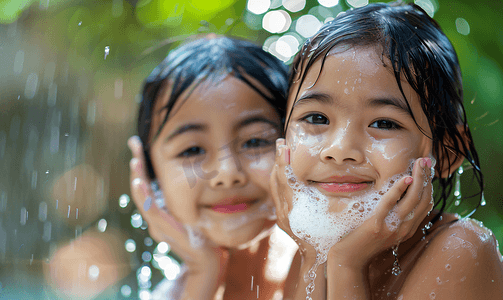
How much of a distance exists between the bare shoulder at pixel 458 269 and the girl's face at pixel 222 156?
837mm

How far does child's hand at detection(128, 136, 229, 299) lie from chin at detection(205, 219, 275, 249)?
0.26ft

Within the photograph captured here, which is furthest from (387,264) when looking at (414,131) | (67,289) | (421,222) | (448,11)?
(67,289)

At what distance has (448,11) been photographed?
7.11ft

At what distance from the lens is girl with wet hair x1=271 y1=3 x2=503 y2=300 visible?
1.43 m

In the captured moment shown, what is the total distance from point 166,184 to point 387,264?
46.4 inches

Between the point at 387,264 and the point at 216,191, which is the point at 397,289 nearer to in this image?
the point at 387,264

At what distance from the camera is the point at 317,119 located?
5.17 ft

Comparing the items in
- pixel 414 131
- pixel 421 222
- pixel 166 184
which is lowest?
pixel 166 184

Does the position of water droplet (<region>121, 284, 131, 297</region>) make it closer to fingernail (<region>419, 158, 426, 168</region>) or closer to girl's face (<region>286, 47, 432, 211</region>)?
girl's face (<region>286, 47, 432, 211</region>)

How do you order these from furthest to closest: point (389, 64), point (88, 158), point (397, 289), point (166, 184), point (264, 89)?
point (88, 158) → point (166, 184) → point (264, 89) → point (397, 289) → point (389, 64)

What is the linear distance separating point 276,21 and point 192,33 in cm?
54

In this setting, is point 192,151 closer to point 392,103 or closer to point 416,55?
point 392,103

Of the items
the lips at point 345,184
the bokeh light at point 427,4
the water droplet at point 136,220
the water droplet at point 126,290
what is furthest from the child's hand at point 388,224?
the water droplet at point 126,290

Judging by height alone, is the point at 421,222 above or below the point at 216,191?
above
